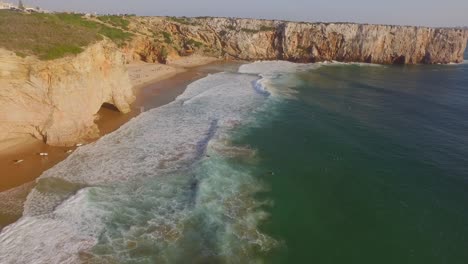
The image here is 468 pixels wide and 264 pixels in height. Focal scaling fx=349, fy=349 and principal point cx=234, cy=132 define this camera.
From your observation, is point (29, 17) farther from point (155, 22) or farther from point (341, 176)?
point (155, 22)

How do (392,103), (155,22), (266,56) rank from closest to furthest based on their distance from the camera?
(392,103) → (155,22) → (266,56)

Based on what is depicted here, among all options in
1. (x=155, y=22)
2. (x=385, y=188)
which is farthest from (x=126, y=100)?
(x=155, y=22)

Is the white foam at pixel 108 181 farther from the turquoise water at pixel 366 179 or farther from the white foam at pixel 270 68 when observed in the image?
the white foam at pixel 270 68

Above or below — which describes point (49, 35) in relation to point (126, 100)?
above

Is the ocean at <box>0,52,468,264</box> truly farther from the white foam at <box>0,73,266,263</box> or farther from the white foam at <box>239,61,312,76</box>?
the white foam at <box>239,61,312,76</box>

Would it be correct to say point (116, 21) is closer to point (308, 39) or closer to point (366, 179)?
point (308, 39)

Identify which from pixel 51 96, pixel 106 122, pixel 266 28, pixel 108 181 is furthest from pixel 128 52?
pixel 108 181
